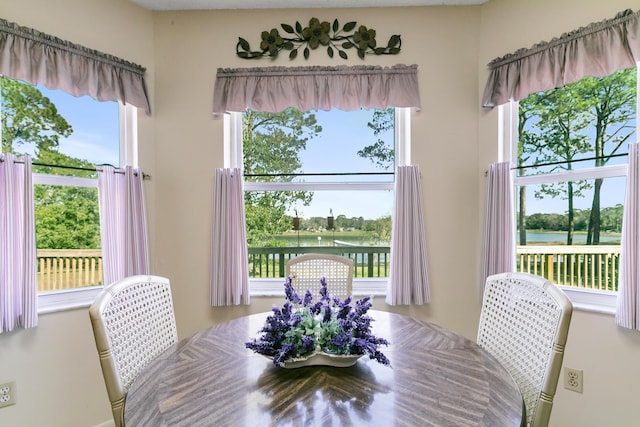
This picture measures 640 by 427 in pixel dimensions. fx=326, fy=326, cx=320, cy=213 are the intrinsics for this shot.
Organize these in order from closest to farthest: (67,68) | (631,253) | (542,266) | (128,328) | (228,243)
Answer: (128,328) < (631,253) < (67,68) < (542,266) < (228,243)

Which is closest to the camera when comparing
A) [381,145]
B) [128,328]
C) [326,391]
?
[326,391]

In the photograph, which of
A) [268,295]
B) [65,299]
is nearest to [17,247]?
[65,299]

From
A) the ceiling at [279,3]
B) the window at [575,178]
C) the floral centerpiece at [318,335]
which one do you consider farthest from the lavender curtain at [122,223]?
the window at [575,178]

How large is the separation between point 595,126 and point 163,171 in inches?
110

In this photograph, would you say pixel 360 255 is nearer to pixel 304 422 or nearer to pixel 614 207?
pixel 614 207

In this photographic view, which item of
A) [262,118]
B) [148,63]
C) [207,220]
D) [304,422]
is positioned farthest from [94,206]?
[304,422]

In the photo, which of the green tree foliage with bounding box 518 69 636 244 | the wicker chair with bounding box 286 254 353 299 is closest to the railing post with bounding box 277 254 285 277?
the wicker chair with bounding box 286 254 353 299

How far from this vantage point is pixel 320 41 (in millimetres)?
2279

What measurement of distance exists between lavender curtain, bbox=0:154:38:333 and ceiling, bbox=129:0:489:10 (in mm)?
1340

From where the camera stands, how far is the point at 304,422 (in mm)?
746

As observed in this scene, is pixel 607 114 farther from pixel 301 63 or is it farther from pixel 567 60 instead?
pixel 301 63

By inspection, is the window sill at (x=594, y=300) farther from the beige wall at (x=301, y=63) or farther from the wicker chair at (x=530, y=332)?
the wicker chair at (x=530, y=332)

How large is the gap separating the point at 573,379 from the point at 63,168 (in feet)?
10.6

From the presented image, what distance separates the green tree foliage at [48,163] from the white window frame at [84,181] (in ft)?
0.13
